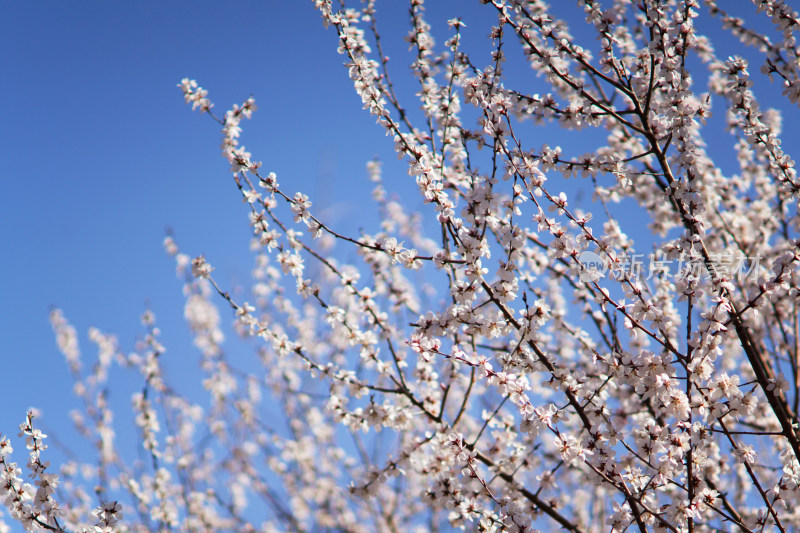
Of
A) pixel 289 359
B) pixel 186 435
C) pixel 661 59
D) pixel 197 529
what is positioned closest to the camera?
pixel 661 59

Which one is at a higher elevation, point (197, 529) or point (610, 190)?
point (610, 190)

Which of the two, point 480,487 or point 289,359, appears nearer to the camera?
point 480,487

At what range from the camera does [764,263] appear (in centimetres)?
517

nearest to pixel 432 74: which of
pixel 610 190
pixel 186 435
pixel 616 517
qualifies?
pixel 610 190

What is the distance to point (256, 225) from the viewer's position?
12.4ft

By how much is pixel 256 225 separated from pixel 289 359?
342cm

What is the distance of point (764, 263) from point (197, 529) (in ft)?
22.3

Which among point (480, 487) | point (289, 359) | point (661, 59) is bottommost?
point (480, 487)

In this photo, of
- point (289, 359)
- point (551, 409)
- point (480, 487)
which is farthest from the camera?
point (289, 359)

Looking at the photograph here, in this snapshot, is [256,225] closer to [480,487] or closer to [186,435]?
[480,487]

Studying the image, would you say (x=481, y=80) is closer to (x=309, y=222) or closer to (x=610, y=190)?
(x=309, y=222)

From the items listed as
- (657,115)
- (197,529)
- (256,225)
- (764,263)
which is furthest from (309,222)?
(197,529)

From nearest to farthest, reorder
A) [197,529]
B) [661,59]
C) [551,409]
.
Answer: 1. [551,409]
2. [661,59]
3. [197,529]

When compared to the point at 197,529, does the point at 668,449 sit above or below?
above
